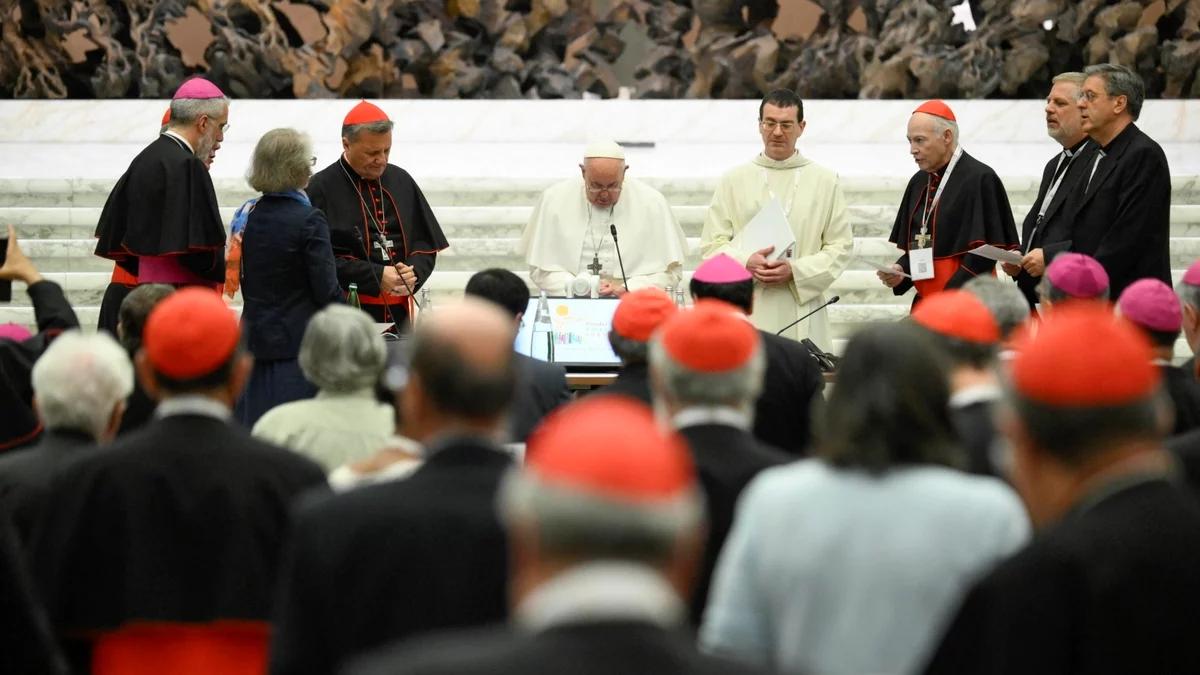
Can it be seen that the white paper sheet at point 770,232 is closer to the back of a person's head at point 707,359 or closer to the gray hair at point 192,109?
the gray hair at point 192,109

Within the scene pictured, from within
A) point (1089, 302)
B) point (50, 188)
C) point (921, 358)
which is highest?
point (921, 358)

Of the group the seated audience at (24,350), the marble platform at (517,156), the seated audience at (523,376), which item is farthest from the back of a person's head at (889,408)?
the marble platform at (517,156)

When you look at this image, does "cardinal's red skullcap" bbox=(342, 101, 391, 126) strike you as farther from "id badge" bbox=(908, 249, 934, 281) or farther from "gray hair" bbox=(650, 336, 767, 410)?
"gray hair" bbox=(650, 336, 767, 410)

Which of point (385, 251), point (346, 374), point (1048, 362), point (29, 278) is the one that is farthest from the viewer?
point (385, 251)

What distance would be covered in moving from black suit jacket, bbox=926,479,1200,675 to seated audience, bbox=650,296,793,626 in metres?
1.06

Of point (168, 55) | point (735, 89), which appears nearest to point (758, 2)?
point (735, 89)

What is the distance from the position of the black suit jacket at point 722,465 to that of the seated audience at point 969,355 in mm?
526

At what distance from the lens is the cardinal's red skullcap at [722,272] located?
599 cm

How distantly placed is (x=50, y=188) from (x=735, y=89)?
5425 mm

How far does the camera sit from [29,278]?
550 centimetres

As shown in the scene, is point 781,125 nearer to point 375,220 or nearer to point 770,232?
point 770,232

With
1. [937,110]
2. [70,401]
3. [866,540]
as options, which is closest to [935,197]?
[937,110]

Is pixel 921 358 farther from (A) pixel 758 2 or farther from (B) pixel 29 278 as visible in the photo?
(A) pixel 758 2

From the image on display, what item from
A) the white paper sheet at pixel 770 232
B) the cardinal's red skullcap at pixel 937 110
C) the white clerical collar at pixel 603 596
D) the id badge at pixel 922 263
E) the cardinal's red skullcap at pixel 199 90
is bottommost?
the id badge at pixel 922 263
